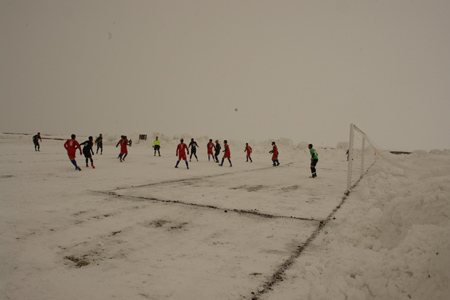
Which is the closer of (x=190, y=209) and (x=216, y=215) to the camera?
(x=216, y=215)

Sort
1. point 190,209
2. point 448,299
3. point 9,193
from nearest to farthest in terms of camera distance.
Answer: point 448,299 < point 190,209 < point 9,193

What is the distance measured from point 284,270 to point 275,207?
338 cm

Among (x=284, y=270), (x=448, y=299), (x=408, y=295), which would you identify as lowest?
(x=284, y=270)

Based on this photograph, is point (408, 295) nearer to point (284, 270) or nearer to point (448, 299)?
point (448, 299)

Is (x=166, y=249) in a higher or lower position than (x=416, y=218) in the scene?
lower

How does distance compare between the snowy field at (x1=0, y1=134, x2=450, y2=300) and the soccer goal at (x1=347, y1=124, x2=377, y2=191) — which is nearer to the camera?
the snowy field at (x1=0, y1=134, x2=450, y2=300)

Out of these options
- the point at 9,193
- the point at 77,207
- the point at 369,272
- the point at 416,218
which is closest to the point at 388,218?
the point at 416,218

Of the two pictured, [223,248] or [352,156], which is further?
[352,156]

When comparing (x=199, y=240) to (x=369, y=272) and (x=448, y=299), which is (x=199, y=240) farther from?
(x=448, y=299)

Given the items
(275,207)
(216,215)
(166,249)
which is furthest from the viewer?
(275,207)

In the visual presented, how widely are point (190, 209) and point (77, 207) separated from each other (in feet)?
8.69

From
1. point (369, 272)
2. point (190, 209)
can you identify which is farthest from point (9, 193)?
point (369, 272)

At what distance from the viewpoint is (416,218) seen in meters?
3.56

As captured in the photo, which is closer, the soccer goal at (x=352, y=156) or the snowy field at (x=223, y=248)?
the snowy field at (x=223, y=248)
